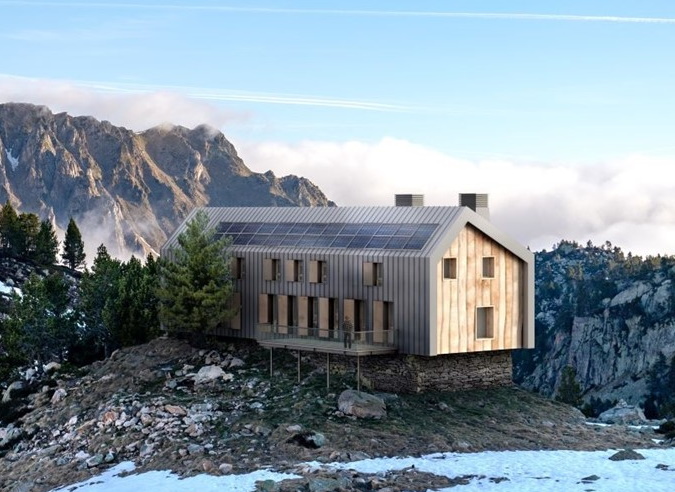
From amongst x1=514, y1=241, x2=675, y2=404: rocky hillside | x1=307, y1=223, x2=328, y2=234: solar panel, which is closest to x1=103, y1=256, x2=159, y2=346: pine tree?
x1=307, y1=223, x2=328, y2=234: solar panel

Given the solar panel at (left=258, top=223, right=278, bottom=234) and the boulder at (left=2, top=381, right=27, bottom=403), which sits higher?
the solar panel at (left=258, top=223, right=278, bottom=234)

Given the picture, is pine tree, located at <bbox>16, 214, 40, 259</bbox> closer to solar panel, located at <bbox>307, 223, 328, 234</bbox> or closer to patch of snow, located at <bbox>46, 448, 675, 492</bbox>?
solar panel, located at <bbox>307, 223, 328, 234</bbox>

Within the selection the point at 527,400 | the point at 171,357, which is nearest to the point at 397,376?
the point at 527,400

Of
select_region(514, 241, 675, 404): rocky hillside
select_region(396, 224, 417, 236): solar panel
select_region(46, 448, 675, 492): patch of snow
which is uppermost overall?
select_region(396, 224, 417, 236): solar panel

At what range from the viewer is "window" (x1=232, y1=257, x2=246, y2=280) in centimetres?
5419

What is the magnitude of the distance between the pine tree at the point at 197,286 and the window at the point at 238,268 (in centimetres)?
54

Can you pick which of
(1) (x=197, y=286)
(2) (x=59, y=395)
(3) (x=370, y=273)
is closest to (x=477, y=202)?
(3) (x=370, y=273)

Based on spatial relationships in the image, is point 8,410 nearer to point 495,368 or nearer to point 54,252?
point 495,368

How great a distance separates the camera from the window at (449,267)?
4622 cm

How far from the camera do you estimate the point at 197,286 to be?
5309 centimetres

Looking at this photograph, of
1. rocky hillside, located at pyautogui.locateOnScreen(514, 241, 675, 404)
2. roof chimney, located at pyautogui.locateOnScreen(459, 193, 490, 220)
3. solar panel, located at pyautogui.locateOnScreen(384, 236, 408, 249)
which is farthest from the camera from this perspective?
rocky hillside, located at pyautogui.locateOnScreen(514, 241, 675, 404)

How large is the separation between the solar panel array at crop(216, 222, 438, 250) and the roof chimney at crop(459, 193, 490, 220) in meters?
4.37

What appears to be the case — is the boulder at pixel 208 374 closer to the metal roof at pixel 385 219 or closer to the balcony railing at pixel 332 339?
the balcony railing at pixel 332 339

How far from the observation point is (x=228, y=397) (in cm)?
4619
